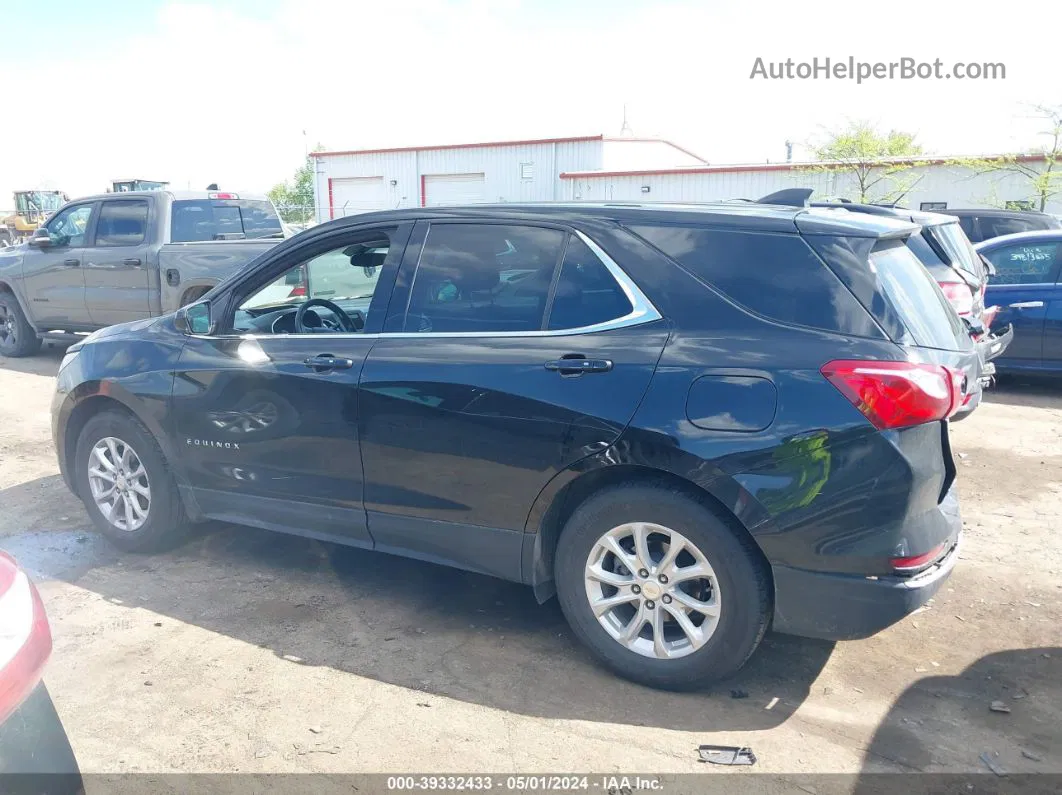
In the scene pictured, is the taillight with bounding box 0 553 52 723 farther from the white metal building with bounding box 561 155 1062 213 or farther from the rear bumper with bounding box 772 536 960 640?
the white metal building with bounding box 561 155 1062 213

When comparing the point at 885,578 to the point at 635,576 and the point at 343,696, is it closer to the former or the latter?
the point at 635,576

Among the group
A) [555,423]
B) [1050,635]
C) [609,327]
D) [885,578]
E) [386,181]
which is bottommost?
[1050,635]

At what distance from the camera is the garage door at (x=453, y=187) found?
34.8 meters

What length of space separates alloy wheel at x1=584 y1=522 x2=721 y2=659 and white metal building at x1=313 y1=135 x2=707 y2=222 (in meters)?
29.4

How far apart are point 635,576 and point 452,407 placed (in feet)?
3.37

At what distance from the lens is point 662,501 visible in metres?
3.36

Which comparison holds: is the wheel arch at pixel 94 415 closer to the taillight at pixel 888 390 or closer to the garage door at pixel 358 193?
the taillight at pixel 888 390

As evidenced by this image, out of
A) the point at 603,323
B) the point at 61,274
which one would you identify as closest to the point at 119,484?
the point at 603,323

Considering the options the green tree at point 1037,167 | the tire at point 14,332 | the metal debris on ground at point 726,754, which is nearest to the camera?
the metal debris on ground at point 726,754

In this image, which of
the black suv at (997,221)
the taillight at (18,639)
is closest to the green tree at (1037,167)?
the black suv at (997,221)

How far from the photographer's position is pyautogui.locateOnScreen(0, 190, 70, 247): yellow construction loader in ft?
111

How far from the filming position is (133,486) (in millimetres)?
4863

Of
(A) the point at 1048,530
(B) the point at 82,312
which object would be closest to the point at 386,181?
(B) the point at 82,312

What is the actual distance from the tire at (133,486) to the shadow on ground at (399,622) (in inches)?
5.4
